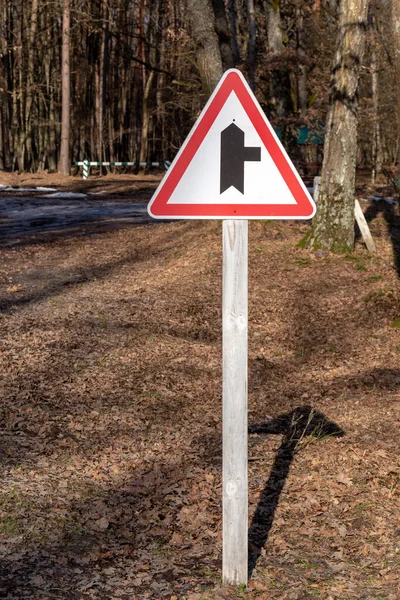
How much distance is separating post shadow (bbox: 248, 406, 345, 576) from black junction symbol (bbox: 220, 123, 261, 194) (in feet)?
6.95

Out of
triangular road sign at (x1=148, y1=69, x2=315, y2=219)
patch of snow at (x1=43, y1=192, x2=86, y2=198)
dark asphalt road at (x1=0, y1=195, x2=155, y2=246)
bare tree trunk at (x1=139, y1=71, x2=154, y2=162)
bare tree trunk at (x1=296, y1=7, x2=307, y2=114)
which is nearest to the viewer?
triangular road sign at (x1=148, y1=69, x2=315, y2=219)

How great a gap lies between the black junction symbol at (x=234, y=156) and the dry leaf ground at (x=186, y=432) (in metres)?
2.08

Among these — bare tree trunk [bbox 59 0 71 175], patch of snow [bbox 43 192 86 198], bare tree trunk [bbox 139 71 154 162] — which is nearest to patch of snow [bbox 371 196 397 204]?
patch of snow [bbox 43 192 86 198]

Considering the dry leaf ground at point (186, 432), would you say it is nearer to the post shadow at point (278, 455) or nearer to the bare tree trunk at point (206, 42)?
the post shadow at point (278, 455)

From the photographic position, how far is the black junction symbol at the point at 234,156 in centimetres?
380

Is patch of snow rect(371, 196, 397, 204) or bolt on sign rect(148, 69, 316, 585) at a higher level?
bolt on sign rect(148, 69, 316, 585)

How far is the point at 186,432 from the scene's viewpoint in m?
6.81

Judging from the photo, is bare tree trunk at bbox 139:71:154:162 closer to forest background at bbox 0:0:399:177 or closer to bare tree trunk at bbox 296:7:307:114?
forest background at bbox 0:0:399:177

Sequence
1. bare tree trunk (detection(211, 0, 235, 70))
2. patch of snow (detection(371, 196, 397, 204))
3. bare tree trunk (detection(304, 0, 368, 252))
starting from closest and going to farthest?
bare tree trunk (detection(304, 0, 368, 252)), bare tree trunk (detection(211, 0, 235, 70)), patch of snow (detection(371, 196, 397, 204))

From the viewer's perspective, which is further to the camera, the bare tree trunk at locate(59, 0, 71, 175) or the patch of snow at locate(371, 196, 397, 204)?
the bare tree trunk at locate(59, 0, 71, 175)

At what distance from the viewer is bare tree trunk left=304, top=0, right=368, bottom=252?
13305 mm

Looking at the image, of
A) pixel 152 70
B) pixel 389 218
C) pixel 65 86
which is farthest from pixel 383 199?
pixel 65 86

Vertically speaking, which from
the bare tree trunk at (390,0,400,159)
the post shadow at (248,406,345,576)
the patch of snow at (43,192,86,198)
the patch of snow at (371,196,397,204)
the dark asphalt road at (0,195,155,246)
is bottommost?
the post shadow at (248,406,345,576)

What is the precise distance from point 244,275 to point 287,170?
0.54m
